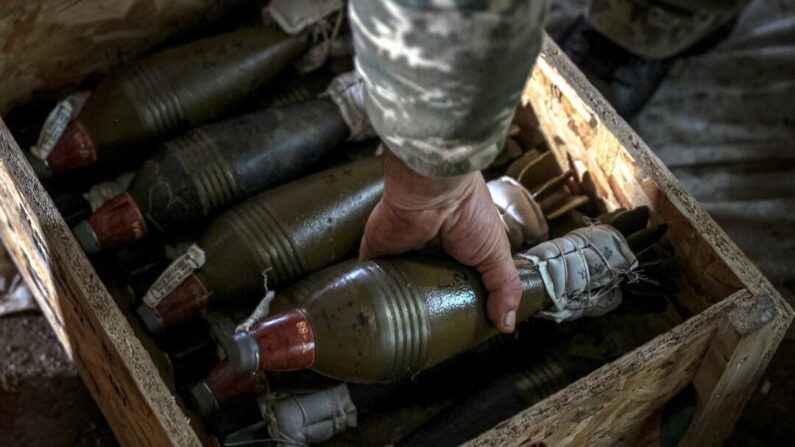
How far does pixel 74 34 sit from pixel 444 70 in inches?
41.2

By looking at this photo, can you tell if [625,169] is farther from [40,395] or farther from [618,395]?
[40,395]

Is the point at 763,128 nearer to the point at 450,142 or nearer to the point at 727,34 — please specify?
the point at 727,34

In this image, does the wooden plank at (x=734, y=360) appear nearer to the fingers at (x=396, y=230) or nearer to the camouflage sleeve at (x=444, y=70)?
the fingers at (x=396, y=230)

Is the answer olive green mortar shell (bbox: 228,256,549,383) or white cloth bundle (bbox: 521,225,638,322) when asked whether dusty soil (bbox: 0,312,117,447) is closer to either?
olive green mortar shell (bbox: 228,256,549,383)

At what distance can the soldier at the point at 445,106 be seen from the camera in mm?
844

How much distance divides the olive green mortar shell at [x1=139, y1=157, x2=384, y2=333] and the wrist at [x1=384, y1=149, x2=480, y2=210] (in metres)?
0.30

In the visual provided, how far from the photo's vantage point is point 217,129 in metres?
1.62

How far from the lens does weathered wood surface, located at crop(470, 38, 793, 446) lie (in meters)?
1.31

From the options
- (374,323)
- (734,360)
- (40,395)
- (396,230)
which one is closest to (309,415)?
(374,323)

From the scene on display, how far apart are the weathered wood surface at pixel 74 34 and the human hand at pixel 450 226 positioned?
70cm

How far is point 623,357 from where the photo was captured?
132 centimetres

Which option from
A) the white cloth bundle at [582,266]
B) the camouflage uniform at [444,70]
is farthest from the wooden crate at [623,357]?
the camouflage uniform at [444,70]

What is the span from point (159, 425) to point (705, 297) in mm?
824

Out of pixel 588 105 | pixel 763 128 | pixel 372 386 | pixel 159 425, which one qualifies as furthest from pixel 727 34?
pixel 159 425
